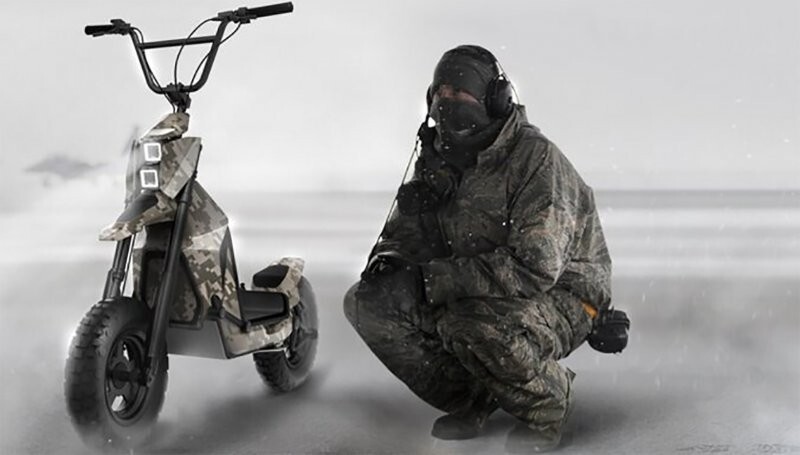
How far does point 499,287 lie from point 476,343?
0.60 feet

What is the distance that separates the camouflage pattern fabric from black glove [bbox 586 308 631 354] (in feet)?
0.28

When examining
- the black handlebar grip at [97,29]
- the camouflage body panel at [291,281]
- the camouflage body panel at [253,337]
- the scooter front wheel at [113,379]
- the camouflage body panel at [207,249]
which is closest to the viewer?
the scooter front wheel at [113,379]

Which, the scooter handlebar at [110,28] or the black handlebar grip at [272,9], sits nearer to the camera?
the black handlebar grip at [272,9]

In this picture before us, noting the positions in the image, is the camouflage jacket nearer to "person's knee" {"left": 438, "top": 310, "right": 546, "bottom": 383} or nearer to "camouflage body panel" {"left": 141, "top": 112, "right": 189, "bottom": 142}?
"person's knee" {"left": 438, "top": 310, "right": 546, "bottom": 383}

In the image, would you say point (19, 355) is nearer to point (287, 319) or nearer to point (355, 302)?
point (287, 319)

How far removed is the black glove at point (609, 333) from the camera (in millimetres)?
4145

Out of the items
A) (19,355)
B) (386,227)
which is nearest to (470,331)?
(386,227)

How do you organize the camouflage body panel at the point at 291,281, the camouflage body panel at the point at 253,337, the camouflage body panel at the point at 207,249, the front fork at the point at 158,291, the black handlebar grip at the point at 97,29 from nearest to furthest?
1. the front fork at the point at 158,291
2. the camouflage body panel at the point at 207,249
3. the camouflage body panel at the point at 253,337
4. the black handlebar grip at the point at 97,29
5. the camouflage body panel at the point at 291,281

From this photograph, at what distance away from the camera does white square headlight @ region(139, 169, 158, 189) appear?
3.72 meters

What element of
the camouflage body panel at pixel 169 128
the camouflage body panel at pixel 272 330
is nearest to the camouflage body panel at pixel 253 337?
the camouflage body panel at pixel 272 330

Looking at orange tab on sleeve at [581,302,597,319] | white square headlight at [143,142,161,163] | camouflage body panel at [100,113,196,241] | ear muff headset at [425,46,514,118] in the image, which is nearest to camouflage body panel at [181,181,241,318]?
camouflage body panel at [100,113,196,241]

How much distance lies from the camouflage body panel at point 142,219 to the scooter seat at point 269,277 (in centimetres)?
64

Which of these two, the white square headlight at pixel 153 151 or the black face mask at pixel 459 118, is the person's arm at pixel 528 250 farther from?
the white square headlight at pixel 153 151

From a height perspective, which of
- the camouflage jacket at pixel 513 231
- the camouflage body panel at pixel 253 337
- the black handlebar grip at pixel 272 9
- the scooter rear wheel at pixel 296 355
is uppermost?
the black handlebar grip at pixel 272 9
